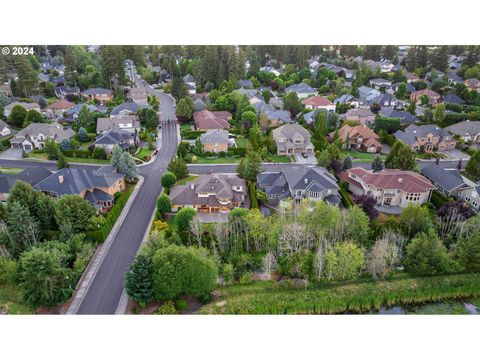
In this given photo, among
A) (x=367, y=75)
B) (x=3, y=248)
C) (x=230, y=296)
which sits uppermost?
(x=367, y=75)

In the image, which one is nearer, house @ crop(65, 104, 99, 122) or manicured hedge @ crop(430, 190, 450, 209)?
manicured hedge @ crop(430, 190, 450, 209)

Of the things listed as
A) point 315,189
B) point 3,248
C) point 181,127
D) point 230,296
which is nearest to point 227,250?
point 230,296

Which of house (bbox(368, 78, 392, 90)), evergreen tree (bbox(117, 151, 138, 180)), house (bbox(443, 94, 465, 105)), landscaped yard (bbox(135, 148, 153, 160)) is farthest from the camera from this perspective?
house (bbox(368, 78, 392, 90))

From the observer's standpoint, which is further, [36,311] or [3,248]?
[3,248]

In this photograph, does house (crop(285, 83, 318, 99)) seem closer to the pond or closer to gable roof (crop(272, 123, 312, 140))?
gable roof (crop(272, 123, 312, 140))

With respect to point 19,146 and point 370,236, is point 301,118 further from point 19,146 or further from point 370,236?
point 19,146

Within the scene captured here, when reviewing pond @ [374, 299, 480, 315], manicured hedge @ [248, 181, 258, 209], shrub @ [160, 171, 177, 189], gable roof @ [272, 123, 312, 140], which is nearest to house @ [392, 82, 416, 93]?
gable roof @ [272, 123, 312, 140]

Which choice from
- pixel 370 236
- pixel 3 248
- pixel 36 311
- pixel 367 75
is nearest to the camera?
pixel 36 311
